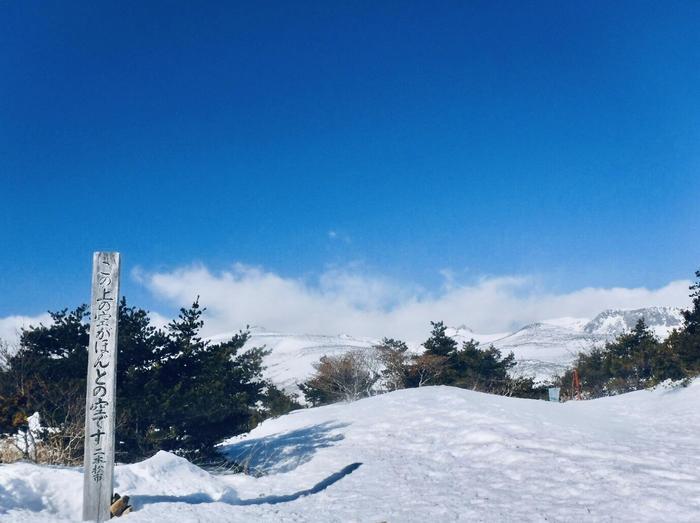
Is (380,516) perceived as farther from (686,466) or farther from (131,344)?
(131,344)

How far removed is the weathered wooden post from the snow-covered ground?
0.47 metres

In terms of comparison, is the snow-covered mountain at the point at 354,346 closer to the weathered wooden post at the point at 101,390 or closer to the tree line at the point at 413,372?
the tree line at the point at 413,372

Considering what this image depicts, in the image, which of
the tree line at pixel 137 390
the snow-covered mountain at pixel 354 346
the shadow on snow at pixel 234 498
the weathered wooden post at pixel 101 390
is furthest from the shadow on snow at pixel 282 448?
the snow-covered mountain at pixel 354 346

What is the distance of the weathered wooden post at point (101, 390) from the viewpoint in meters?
6.46

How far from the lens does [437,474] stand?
970cm

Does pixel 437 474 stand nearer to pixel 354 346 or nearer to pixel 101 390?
pixel 101 390

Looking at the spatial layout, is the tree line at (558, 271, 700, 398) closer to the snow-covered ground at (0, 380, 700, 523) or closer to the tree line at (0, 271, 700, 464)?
the tree line at (0, 271, 700, 464)

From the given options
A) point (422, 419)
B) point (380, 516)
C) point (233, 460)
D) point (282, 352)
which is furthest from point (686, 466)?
point (282, 352)

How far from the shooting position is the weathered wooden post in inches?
254

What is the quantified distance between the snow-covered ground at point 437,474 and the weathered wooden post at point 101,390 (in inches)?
18.4

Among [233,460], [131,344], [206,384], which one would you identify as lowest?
[233,460]

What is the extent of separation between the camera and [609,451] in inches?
393

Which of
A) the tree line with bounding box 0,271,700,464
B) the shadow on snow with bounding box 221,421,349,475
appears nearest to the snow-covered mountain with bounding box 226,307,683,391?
the shadow on snow with bounding box 221,421,349,475

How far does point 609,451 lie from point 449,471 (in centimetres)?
318
